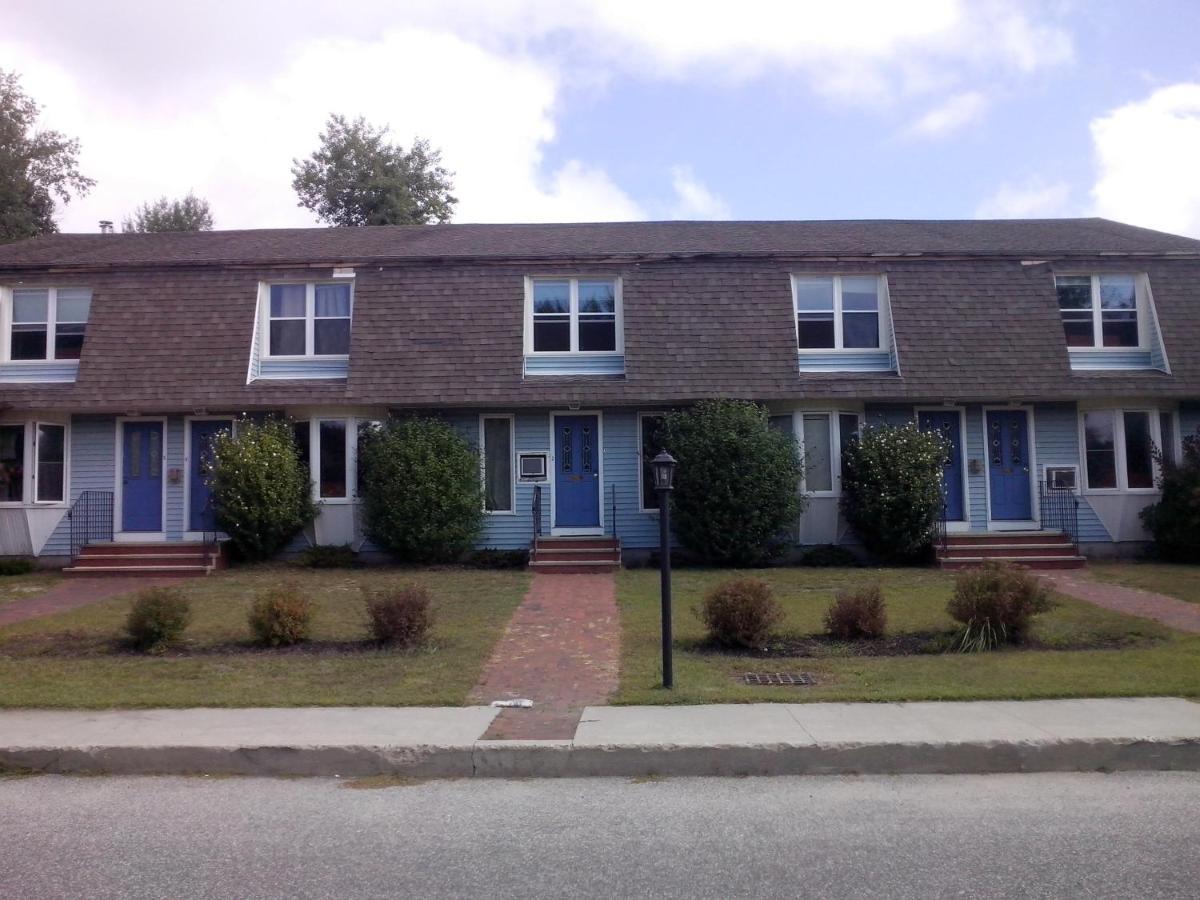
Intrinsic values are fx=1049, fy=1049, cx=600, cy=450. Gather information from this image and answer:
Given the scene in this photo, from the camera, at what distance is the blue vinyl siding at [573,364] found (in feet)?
63.5

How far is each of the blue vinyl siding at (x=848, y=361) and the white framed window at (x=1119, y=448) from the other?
12.5 feet

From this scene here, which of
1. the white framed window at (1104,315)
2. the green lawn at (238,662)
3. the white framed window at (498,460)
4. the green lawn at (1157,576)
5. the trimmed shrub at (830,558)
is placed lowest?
the green lawn at (238,662)

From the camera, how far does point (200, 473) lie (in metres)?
19.3

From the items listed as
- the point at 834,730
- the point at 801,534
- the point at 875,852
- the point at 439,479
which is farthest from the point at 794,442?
the point at 875,852

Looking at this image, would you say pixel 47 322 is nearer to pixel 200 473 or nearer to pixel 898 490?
pixel 200 473

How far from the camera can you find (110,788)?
7191 millimetres

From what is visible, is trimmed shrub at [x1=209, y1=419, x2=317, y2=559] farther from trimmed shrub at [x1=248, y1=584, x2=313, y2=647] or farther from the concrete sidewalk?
the concrete sidewalk

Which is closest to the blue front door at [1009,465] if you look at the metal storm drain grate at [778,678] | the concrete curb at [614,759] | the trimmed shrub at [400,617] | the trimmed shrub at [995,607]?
the trimmed shrub at [995,607]

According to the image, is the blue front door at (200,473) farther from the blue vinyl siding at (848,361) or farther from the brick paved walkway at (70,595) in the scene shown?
the blue vinyl siding at (848,361)

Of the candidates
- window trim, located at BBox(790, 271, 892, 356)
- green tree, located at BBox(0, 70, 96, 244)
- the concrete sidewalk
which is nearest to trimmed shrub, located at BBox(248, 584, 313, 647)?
the concrete sidewalk

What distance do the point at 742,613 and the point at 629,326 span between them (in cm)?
909

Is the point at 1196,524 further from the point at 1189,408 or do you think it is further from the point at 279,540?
the point at 279,540

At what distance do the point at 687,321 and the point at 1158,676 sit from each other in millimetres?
11105

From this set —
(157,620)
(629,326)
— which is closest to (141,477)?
(157,620)
